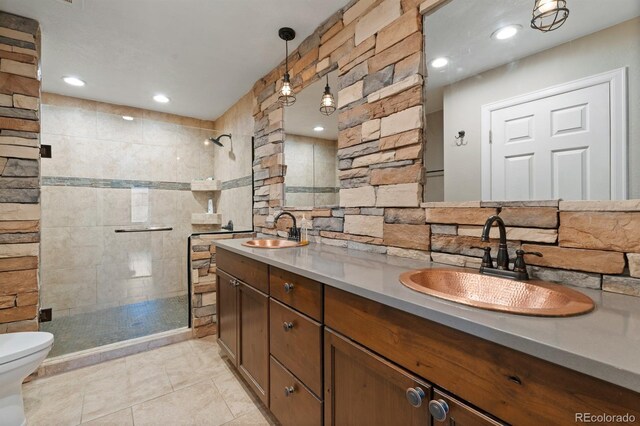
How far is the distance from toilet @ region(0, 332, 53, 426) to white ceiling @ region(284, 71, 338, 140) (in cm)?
199

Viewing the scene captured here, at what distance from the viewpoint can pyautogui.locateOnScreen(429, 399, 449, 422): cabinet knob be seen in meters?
0.70

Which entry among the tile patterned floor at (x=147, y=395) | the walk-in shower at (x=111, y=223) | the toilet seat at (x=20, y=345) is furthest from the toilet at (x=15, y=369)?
the walk-in shower at (x=111, y=223)

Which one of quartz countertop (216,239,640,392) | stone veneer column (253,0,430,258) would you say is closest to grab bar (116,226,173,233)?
stone veneer column (253,0,430,258)

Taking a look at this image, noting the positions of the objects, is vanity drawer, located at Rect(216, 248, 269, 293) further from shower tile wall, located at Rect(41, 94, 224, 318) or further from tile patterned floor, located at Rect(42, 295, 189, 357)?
shower tile wall, located at Rect(41, 94, 224, 318)

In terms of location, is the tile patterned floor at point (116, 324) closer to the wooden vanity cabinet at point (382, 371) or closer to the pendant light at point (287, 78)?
the wooden vanity cabinet at point (382, 371)

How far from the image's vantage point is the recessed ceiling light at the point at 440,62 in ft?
4.46

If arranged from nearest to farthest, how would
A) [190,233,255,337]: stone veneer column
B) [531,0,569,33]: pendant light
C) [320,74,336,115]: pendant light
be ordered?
[531,0,569,33]: pendant light → [320,74,336,115]: pendant light → [190,233,255,337]: stone veneer column

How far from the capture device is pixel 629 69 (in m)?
0.88

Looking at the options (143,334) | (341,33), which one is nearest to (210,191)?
(143,334)

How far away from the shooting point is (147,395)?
181cm

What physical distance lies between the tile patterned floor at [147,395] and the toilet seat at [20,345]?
529mm

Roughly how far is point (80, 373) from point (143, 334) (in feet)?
1.60

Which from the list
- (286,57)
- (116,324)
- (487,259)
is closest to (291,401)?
(487,259)

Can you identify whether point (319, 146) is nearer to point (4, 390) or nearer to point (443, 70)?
point (443, 70)
